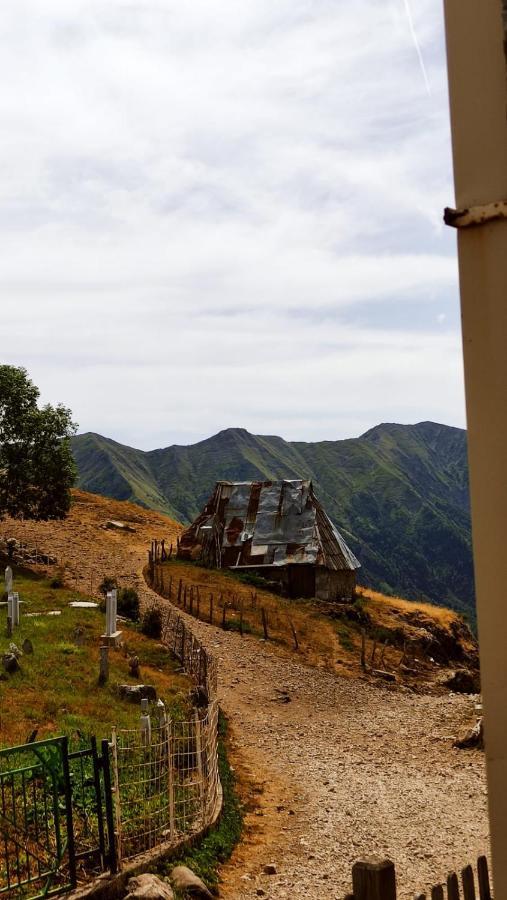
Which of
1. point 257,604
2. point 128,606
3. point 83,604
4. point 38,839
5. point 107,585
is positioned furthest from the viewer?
point 257,604

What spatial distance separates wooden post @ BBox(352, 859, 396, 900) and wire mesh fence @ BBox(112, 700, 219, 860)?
6373mm

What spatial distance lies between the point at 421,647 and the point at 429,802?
19.2 metres

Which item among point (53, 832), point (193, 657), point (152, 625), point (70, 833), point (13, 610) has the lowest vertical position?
point (193, 657)

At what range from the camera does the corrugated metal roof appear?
4081 centimetres

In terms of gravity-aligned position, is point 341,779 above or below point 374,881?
below

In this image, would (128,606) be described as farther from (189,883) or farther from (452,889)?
(452,889)

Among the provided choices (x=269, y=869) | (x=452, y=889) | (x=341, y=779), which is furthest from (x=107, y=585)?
(x=452, y=889)

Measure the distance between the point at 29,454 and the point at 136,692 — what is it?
2288 centimetres

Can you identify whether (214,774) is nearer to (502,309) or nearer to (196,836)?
(196,836)

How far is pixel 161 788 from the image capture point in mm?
11617

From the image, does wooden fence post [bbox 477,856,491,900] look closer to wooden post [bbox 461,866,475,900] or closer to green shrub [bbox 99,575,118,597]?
wooden post [bbox 461,866,475,900]

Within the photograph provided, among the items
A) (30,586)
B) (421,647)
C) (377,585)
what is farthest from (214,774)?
(377,585)

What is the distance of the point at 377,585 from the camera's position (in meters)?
188

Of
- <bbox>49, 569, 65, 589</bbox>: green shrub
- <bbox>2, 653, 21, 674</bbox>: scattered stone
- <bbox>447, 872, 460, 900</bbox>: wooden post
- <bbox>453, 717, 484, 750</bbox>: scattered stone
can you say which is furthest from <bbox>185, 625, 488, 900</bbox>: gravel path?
<bbox>49, 569, 65, 589</bbox>: green shrub
